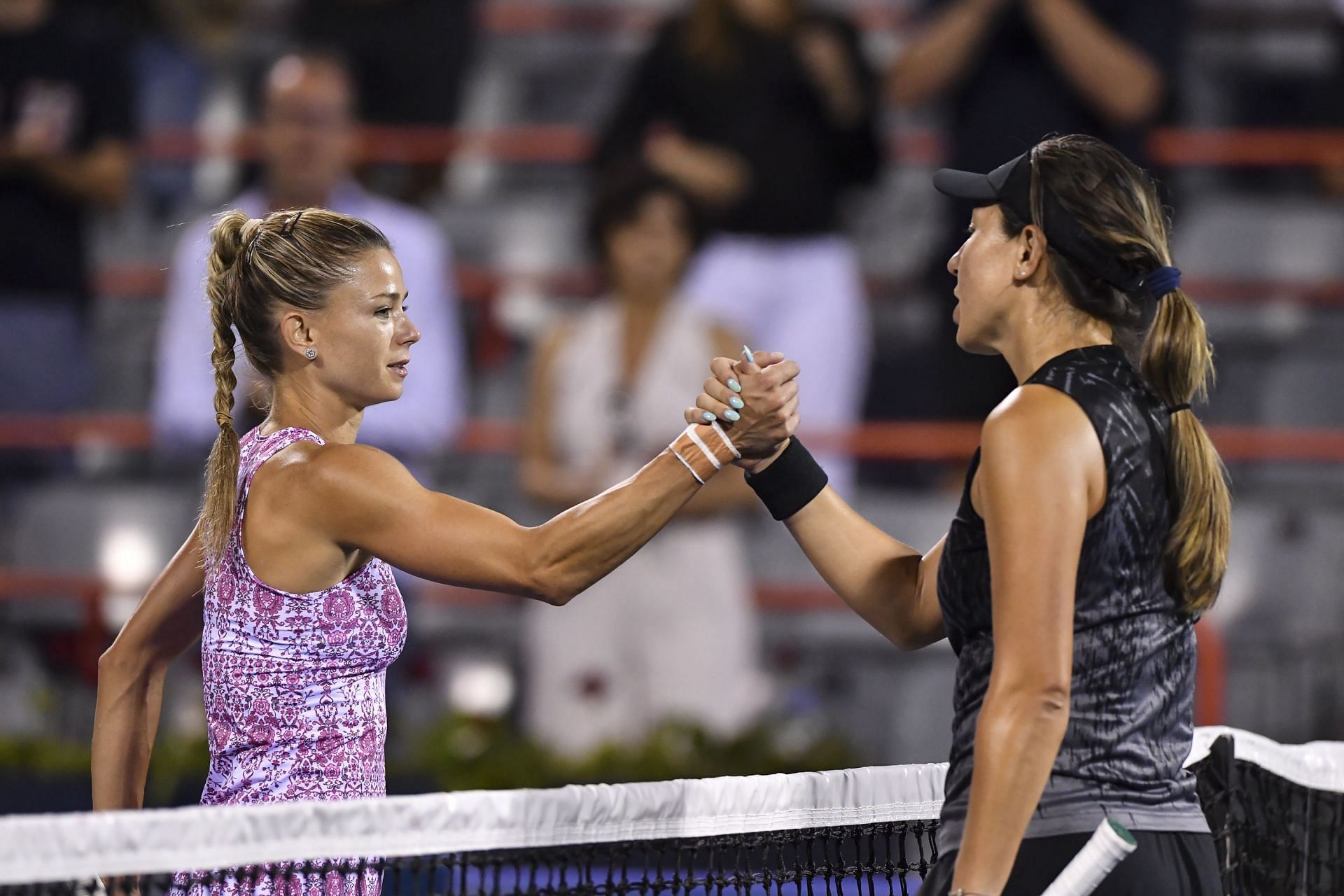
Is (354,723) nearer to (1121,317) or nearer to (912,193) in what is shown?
(1121,317)

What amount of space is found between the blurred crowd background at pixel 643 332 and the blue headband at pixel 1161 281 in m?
3.21

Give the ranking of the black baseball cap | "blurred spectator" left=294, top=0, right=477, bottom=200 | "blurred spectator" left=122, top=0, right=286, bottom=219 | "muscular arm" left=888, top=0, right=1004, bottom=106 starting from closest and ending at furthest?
the black baseball cap → "muscular arm" left=888, top=0, right=1004, bottom=106 → "blurred spectator" left=294, top=0, right=477, bottom=200 → "blurred spectator" left=122, top=0, right=286, bottom=219

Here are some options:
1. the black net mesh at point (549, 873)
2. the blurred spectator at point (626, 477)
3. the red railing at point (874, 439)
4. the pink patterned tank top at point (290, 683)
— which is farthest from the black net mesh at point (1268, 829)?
the red railing at point (874, 439)

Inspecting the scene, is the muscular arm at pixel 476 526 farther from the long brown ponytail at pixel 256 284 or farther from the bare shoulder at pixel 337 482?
the long brown ponytail at pixel 256 284

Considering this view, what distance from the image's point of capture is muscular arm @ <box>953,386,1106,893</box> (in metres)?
2.20

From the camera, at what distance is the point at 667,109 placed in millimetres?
6918

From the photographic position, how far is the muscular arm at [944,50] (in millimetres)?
6574

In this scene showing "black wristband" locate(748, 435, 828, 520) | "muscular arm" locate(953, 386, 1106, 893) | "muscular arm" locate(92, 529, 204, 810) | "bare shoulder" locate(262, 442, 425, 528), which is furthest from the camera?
"black wristband" locate(748, 435, 828, 520)

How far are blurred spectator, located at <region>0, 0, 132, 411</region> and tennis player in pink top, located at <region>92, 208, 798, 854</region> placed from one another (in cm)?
456

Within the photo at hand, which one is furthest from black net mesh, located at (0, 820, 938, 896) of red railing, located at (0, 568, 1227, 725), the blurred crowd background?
red railing, located at (0, 568, 1227, 725)

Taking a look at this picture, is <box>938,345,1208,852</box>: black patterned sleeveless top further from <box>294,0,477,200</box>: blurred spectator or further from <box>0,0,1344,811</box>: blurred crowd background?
<box>294,0,477,200</box>: blurred spectator

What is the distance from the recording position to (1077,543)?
223 centimetres

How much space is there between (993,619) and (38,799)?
4041 millimetres

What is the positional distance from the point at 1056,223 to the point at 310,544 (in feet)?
3.68
